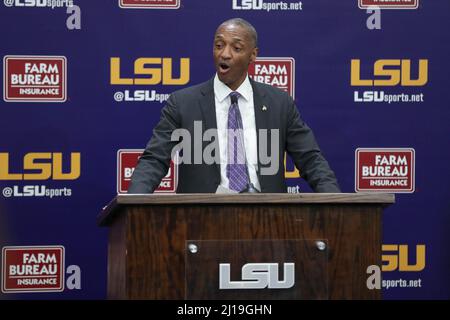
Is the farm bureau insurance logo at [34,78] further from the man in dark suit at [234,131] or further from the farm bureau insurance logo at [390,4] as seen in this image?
the farm bureau insurance logo at [390,4]

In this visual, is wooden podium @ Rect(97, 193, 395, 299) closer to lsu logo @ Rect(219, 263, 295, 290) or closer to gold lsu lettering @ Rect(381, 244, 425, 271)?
lsu logo @ Rect(219, 263, 295, 290)

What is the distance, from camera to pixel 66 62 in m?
5.91

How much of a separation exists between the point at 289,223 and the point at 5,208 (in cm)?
264

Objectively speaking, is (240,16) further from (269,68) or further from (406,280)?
(406,280)

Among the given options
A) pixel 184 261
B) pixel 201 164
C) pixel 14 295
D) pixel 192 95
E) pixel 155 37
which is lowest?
pixel 14 295

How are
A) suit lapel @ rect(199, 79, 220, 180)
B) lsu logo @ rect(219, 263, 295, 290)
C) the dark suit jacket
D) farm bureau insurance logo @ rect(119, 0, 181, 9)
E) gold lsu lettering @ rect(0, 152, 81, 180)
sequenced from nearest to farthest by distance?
1. lsu logo @ rect(219, 263, 295, 290)
2. the dark suit jacket
3. suit lapel @ rect(199, 79, 220, 180)
4. gold lsu lettering @ rect(0, 152, 81, 180)
5. farm bureau insurance logo @ rect(119, 0, 181, 9)

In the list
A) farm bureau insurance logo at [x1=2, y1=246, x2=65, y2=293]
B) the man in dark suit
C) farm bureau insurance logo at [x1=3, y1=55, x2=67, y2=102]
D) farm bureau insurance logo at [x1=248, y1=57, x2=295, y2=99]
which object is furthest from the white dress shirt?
farm bureau insurance logo at [x1=2, y1=246, x2=65, y2=293]

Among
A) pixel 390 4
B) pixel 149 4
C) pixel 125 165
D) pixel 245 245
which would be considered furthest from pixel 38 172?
pixel 245 245

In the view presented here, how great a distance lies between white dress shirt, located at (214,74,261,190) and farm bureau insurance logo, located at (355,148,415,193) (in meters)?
1.33

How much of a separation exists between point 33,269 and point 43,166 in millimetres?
624

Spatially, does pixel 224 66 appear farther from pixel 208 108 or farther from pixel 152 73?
pixel 152 73

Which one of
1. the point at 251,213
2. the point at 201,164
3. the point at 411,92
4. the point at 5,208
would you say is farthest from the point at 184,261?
the point at 411,92

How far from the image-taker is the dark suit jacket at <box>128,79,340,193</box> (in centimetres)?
471

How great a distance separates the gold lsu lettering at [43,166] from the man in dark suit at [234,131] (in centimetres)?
119
